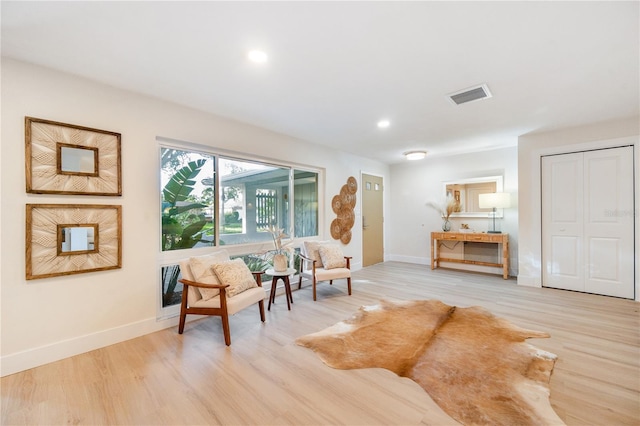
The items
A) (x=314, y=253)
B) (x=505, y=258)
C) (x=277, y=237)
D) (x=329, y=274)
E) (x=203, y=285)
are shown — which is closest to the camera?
(x=203, y=285)

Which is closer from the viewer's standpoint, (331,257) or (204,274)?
(204,274)

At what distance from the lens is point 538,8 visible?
5.58ft

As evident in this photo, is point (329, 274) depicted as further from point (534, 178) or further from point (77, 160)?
point (534, 178)

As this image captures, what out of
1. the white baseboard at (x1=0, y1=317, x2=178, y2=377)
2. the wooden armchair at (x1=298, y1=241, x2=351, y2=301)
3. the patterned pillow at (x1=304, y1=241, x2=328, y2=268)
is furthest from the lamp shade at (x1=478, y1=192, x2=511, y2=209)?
the white baseboard at (x1=0, y1=317, x2=178, y2=377)

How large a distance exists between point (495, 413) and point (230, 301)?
230cm

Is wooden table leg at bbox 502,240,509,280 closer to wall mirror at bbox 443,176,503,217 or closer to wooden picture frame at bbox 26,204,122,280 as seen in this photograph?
wall mirror at bbox 443,176,503,217

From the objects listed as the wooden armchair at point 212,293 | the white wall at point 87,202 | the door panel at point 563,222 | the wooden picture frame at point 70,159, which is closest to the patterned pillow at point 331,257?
the wooden armchair at point 212,293

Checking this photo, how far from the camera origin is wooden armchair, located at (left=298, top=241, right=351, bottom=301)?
4.05 m

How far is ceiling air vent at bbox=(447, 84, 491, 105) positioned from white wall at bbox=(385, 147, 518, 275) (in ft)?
10.2

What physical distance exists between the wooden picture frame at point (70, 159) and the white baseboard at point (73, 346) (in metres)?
1.33

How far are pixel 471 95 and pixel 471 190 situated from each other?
3498 millimetres

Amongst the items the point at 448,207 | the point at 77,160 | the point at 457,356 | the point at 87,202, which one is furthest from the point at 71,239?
the point at 448,207

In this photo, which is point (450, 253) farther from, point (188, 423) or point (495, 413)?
Answer: point (188, 423)

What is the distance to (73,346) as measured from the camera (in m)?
2.44
